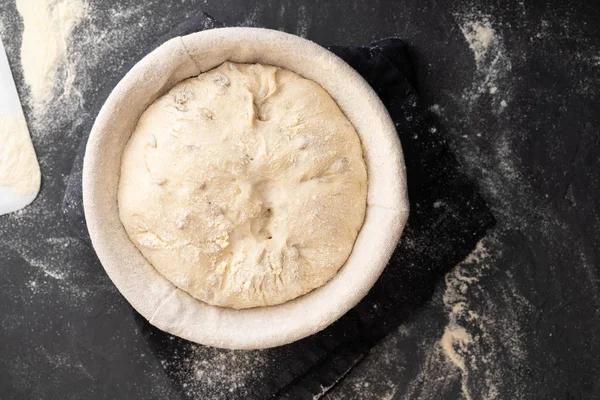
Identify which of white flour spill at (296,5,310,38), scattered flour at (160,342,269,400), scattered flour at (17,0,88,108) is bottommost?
scattered flour at (160,342,269,400)

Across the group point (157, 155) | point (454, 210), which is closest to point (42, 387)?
point (157, 155)

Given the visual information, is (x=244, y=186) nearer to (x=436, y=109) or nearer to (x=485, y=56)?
(x=436, y=109)

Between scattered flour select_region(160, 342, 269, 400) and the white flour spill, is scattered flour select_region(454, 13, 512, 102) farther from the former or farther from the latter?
scattered flour select_region(160, 342, 269, 400)

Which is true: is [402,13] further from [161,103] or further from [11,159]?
[11,159]

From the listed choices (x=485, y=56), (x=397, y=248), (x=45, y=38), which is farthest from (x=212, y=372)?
(x=485, y=56)

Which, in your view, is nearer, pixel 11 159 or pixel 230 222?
pixel 230 222

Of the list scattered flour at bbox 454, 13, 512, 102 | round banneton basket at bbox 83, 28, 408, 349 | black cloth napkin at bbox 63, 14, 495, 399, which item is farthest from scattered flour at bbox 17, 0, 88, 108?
scattered flour at bbox 454, 13, 512, 102
